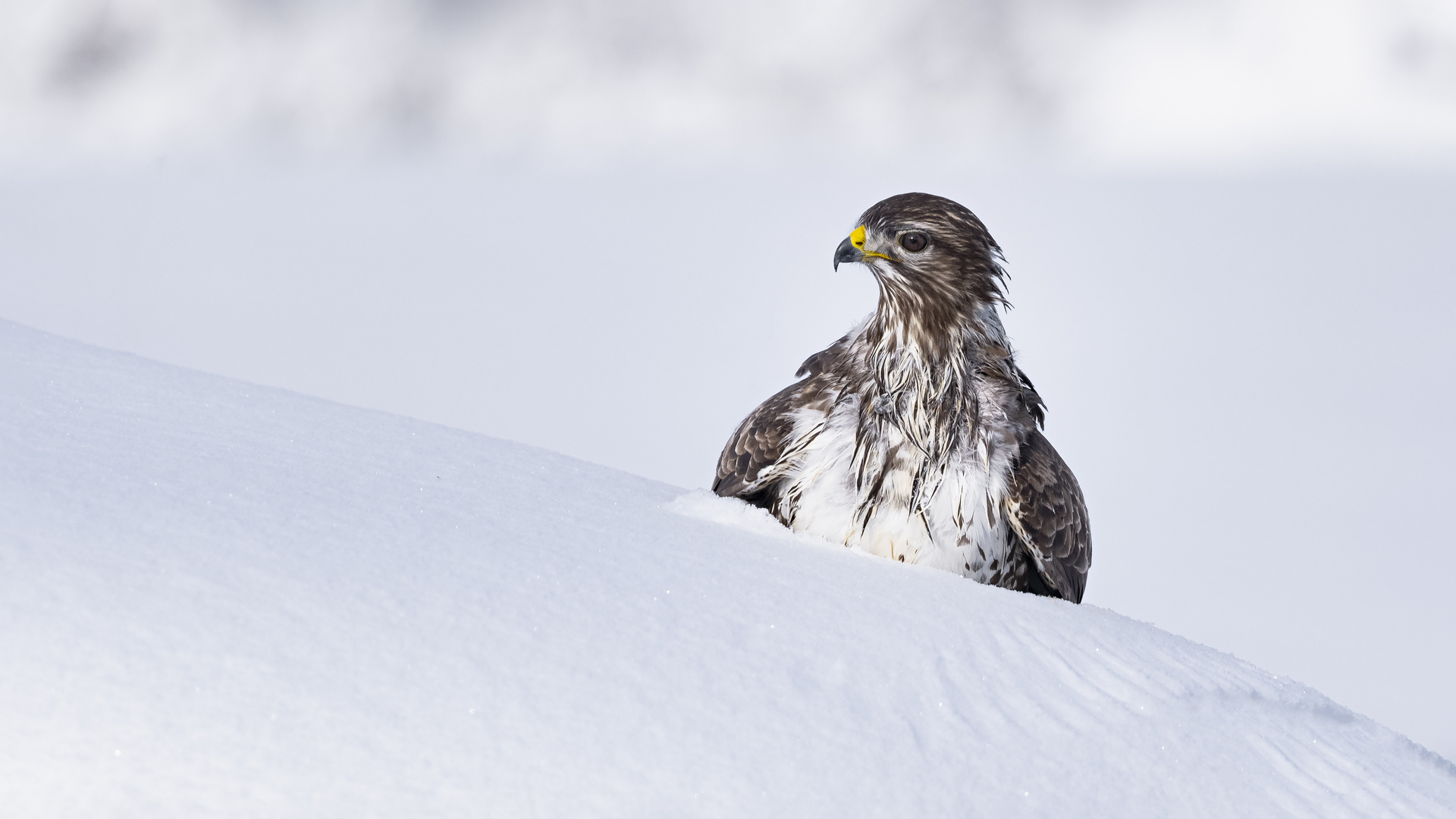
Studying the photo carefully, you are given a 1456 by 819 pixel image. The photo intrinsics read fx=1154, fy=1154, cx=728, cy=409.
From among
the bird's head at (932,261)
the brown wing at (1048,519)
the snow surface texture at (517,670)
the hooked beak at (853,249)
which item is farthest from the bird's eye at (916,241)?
the snow surface texture at (517,670)

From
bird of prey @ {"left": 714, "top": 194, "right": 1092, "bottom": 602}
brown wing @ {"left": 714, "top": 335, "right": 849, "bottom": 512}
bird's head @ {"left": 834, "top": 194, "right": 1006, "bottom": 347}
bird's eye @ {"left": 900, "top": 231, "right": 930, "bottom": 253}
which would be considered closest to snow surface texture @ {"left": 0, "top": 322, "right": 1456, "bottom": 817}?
bird of prey @ {"left": 714, "top": 194, "right": 1092, "bottom": 602}

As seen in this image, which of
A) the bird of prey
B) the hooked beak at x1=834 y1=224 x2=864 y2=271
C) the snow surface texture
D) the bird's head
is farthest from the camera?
the hooked beak at x1=834 y1=224 x2=864 y2=271

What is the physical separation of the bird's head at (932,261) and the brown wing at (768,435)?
0.41 m

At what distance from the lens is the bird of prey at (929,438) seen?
442 centimetres

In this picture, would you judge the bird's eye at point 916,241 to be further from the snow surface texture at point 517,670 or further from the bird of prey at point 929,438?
the snow surface texture at point 517,670

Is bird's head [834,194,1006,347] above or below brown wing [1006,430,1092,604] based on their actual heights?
above

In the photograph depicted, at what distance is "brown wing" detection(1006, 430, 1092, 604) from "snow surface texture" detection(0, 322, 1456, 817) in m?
0.52

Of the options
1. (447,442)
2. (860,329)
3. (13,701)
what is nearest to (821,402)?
(860,329)

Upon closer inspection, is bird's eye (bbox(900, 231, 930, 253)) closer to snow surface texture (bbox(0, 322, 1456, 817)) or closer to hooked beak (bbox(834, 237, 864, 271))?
hooked beak (bbox(834, 237, 864, 271))

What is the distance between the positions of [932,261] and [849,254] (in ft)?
1.17

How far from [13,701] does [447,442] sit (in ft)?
7.86

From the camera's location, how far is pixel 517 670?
2572 millimetres

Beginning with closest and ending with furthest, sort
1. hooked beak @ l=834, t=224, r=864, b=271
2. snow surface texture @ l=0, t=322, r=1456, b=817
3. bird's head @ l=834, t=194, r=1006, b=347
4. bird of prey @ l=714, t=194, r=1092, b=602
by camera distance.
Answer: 1. snow surface texture @ l=0, t=322, r=1456, b=817
2. bird of prey @ l=714, t=194, r=1092, b=602
3. bird's head @ l=834, t=194, r=1006, b=347
4. hooked beak @ l=834, t=224, r=864, b=271

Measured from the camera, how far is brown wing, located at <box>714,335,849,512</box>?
473 cm
